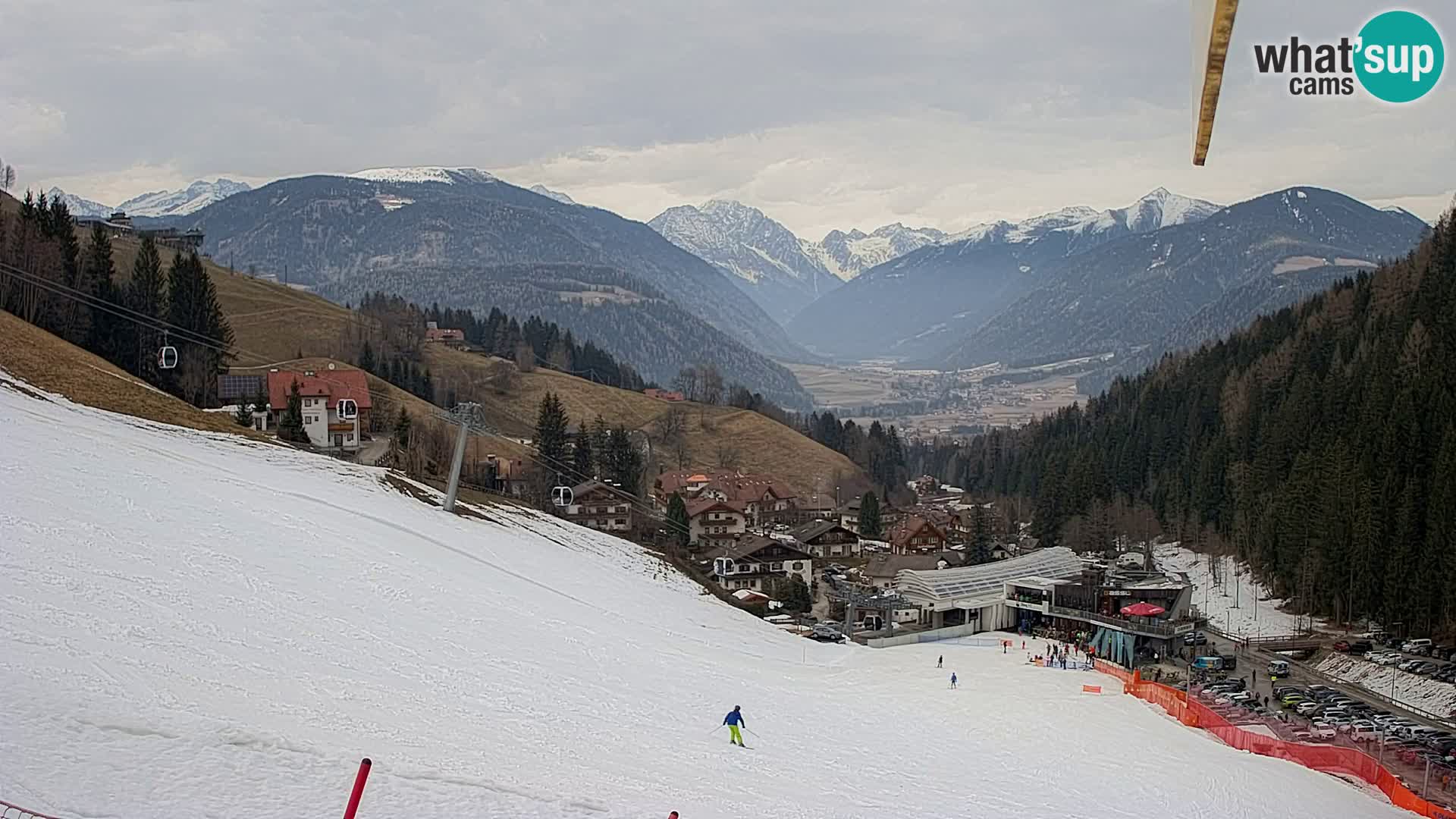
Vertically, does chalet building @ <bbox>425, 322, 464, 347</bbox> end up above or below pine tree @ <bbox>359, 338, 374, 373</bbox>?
above

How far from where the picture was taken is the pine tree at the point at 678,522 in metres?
76.2

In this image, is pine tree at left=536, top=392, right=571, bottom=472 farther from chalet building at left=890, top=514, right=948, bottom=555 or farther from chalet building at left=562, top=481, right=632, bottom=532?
chalet building at left=890, top=514, right=948, bottom=555

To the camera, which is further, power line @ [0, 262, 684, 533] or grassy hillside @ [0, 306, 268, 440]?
power line @ [0, 262, 684, 533]

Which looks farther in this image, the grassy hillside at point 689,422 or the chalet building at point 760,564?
the grassy hillside at point 689,422

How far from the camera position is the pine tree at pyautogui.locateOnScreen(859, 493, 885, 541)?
96.2m

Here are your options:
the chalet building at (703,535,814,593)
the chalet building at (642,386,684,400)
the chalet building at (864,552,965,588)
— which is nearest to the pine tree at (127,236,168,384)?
the chalet building at (703,535,814,593)

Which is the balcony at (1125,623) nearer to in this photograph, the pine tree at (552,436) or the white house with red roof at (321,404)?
the white house with red roof at (321,404)

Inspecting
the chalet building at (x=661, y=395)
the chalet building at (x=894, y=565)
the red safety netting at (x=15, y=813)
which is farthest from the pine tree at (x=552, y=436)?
the red safety netting at (x=15, y=813)

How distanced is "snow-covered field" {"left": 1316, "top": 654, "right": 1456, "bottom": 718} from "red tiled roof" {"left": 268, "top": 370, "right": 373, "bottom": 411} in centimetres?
4891

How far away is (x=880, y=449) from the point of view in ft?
463

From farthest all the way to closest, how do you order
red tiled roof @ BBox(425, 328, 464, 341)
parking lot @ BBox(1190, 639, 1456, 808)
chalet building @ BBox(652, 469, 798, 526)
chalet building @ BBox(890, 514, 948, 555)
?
1. red tiled roof @ BBox(425, 328, 464, 341)
2. chalet building @ BBox(652, 469, 798, 526)
3. chalet building @ BBox(890, 514, 948, 555)
4. parking lot @ BBox(1190, 639, 1456, 808)

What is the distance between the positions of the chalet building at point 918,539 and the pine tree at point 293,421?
44513mm

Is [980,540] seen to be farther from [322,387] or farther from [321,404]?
[322,387]

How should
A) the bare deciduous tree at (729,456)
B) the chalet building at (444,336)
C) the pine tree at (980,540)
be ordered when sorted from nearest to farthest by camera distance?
the pine tree at (980,540) < the bare deciduous tree at (729,456) < the chalet building at (444,336)
